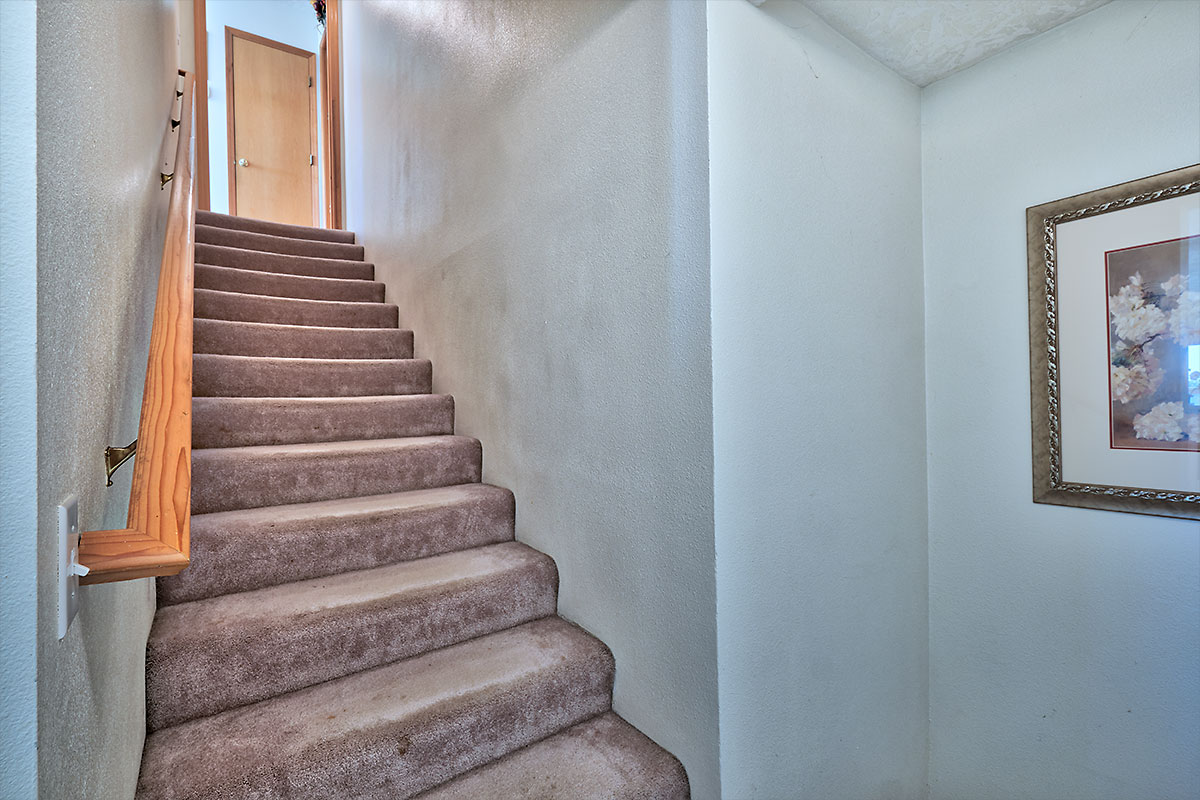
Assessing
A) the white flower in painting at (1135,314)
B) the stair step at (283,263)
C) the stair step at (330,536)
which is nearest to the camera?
the white flower in painting at (1135,314)

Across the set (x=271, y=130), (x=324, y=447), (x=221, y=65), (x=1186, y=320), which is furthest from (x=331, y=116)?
(x=1186, y=320)

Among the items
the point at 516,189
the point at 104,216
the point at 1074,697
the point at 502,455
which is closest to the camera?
the point at 104,216

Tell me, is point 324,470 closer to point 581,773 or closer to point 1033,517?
point 581,773

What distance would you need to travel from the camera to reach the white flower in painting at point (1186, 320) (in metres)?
1.27

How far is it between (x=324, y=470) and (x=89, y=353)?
1.22 m

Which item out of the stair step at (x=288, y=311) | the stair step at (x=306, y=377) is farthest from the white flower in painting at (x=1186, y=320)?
the stair step at (x=288, y=311)

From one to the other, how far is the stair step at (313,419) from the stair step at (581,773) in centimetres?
131

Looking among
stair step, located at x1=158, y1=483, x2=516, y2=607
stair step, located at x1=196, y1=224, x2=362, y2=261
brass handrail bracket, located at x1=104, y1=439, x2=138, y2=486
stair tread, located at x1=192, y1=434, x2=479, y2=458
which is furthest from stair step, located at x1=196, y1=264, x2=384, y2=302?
brass handrail bracket, located at x1=104, y1=439, x2=138, y2=486

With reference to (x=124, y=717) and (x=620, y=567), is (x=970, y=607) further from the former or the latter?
(x=124, y=717)

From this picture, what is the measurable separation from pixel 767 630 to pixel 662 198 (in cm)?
104

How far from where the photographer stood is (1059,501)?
1.49 m

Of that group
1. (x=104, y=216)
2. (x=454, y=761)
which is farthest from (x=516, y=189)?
(x=454, y=761)

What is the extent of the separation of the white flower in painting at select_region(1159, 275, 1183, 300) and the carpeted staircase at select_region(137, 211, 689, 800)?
1579mm

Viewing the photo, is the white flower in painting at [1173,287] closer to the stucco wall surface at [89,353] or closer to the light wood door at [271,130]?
the stucco wall surface at [89,353]
